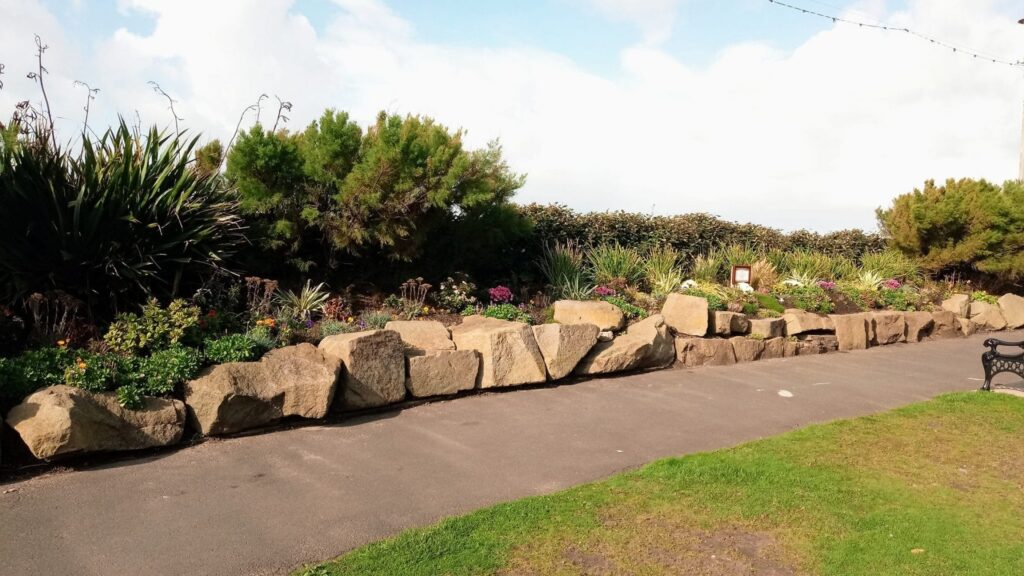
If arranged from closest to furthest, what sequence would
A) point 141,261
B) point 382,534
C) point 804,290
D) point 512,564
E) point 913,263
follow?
1. point 512,564
2. point 382,534
3. point 141,261
4. point 804,290
5. point 913,263

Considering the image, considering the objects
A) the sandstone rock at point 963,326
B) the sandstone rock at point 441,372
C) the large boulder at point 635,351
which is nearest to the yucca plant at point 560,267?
the large boulder at point 635,351

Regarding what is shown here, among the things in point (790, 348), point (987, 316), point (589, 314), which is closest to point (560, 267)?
point (589, 314)

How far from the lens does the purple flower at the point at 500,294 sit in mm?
9664

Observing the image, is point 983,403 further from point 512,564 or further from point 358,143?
point 358,143

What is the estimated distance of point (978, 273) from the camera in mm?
19109

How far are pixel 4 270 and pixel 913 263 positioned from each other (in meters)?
18.5

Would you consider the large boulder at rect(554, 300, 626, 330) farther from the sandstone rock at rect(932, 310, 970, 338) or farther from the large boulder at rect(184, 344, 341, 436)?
the sandstone rock at rect(932, 310, 970, 338)

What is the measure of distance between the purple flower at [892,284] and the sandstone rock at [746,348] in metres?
5.89

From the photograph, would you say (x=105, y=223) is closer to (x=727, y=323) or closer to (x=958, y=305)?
(x=727, y=323)

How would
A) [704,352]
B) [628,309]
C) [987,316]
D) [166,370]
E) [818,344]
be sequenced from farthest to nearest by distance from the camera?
1. [987,316]
2. [818,344]
3. [628,309]
4. [704,352]
5. [166,370]

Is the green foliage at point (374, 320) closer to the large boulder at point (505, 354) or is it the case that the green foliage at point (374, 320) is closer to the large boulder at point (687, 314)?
the large boulder at point (505, 354)

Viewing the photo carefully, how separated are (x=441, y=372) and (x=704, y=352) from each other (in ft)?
14.1

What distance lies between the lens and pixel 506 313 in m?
8.99

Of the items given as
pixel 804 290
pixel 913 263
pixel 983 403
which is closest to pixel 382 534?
pixel 983 403
